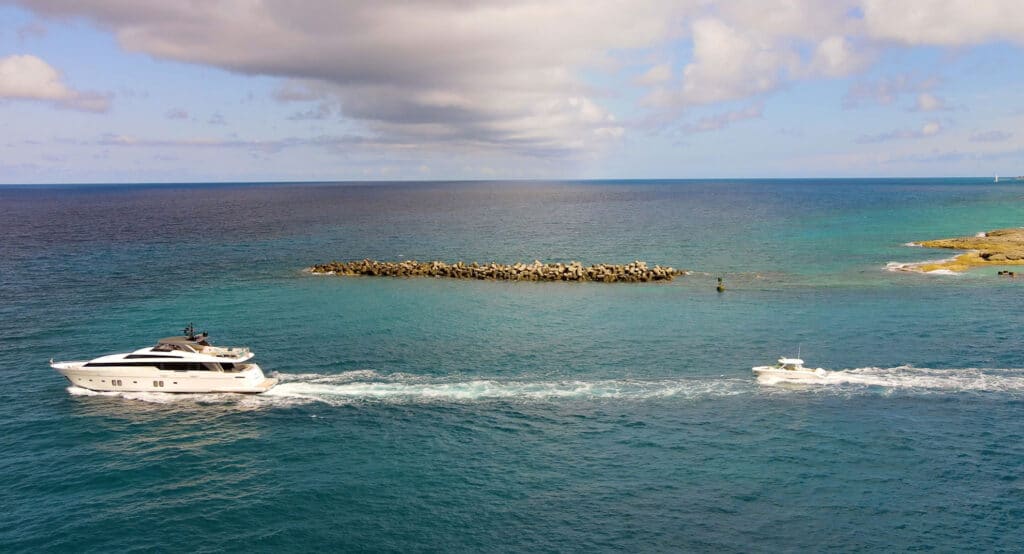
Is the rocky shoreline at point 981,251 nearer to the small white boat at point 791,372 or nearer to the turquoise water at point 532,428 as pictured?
the turquoise water at point 532,428

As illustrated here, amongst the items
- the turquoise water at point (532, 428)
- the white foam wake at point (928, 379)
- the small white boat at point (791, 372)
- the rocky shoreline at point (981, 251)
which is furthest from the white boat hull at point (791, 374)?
the rocky shoreline at point (981, 251)

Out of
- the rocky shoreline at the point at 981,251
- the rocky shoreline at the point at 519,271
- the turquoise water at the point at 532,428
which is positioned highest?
the rocky shoreline at the point at 981,251

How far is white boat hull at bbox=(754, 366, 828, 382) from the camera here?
208ft

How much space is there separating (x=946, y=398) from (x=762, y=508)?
89.1 ft

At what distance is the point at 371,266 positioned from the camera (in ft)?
420

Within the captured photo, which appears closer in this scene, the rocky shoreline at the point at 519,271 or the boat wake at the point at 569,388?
the boat wake at the point at 569,388

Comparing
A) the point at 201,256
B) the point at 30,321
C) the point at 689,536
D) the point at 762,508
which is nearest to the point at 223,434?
the point at 689,536

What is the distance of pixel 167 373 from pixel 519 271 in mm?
68952

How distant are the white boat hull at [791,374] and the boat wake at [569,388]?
273mm

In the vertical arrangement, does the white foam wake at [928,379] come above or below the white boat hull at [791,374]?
below

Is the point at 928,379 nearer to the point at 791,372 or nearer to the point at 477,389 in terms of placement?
the point at 791,372

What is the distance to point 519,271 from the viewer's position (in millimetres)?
123000

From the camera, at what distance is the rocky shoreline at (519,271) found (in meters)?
120

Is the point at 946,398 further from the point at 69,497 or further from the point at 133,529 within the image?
the point at 69,497
